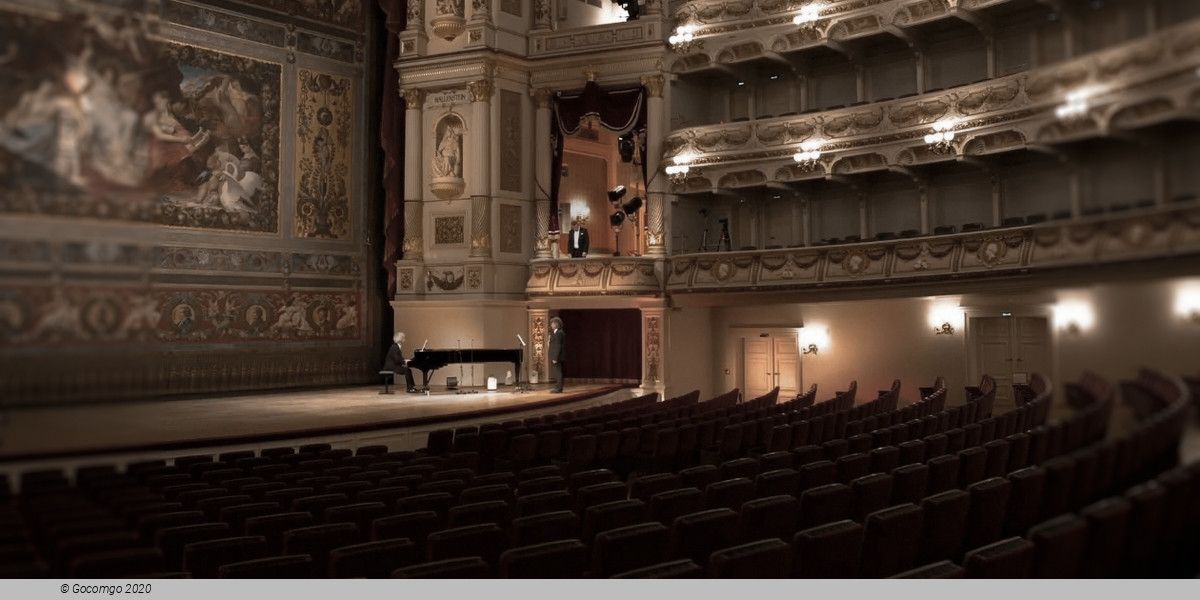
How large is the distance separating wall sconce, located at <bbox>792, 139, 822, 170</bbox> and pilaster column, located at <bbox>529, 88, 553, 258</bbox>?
4955mm

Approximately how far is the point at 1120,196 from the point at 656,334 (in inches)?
653

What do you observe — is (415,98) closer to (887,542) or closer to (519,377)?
(519,377)

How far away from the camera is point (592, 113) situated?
1814 cm

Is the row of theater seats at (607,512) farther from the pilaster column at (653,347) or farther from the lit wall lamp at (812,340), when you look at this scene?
the pilaster column at (653,347)

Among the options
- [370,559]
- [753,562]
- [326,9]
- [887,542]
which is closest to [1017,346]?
[753,562]

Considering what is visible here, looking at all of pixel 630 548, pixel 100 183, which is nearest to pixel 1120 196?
pixel 100 183

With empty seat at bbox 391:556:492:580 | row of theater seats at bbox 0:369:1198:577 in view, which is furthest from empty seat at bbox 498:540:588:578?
empty seat at bbox 391:556:492:580

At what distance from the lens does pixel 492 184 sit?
17.8m

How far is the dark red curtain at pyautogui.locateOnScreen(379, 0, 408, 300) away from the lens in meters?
18.8

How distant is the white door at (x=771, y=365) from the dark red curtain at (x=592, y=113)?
3.96 m

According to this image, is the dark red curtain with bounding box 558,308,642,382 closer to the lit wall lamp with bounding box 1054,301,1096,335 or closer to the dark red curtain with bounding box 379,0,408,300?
the dark red curtain with bounding box 379,0,408,300

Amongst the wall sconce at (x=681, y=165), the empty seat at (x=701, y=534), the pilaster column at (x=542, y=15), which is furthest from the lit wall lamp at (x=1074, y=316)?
the pilaster column at (x=542, y=15)

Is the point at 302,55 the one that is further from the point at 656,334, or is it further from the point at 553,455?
the point at 553,455

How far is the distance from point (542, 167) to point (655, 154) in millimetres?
2316
